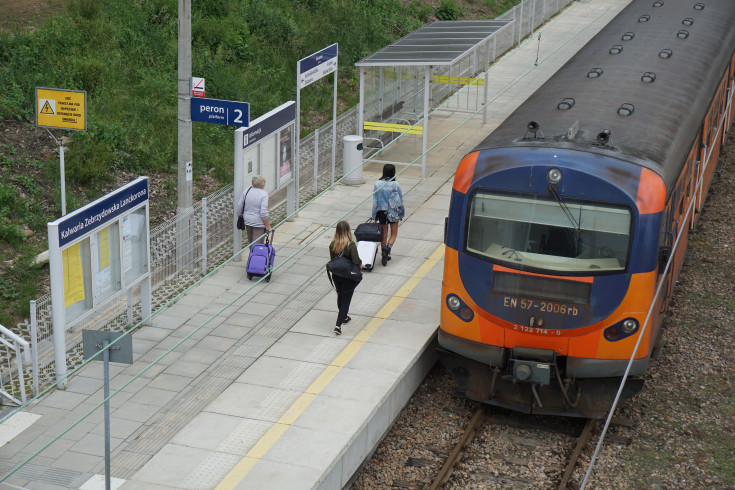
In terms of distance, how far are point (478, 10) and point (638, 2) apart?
1497 centimetres

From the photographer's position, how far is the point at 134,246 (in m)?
12.1

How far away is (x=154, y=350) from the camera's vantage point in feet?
39.2

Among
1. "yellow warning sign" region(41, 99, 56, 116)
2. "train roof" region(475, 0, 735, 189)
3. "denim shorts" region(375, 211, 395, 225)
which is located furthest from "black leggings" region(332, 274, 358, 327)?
"yellow warning sign" region(41, 99, 56, 116)

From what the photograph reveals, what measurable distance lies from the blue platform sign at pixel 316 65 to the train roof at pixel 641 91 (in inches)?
158

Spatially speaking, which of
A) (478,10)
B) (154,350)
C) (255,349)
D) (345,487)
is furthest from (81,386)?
(478,10)

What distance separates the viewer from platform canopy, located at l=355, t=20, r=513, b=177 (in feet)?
59.8

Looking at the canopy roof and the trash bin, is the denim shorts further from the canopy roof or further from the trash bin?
the canopy roof

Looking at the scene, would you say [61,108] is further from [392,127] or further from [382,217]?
[392,127]

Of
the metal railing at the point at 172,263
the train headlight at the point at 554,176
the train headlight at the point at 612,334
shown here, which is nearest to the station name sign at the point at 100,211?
the metal railing at the point at 172,263

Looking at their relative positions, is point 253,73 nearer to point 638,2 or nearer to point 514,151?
point 638,2

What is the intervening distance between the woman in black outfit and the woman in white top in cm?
230

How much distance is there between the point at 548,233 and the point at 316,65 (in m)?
7.15

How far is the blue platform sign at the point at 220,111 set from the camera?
1388 centimetres

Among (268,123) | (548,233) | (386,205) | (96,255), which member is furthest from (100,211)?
(548,233)
